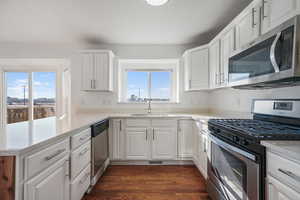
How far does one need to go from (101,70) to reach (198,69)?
1709 millimetres

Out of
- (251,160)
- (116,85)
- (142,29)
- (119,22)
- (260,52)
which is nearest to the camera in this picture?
(251,160)

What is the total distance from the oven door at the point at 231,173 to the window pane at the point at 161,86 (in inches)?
72.4

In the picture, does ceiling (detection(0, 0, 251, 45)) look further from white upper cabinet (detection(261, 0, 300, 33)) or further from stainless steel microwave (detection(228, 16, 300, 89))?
stainless steel microwave (detection(228, 16, 300, 89))

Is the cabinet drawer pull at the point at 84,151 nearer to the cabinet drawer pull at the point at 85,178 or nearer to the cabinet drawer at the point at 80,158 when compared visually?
the cabinet drawer at the point at 80,158

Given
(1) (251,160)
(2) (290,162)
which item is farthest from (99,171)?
(2) (290,162)

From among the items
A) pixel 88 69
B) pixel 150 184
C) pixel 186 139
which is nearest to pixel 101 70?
pixel 88 69

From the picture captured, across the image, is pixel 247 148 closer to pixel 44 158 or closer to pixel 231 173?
pixel 231 173

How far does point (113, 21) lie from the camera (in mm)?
2457

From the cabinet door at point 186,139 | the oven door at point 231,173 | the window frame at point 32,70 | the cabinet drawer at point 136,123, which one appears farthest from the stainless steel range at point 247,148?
the window frame at point 32,70

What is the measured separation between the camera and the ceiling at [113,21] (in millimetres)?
2086

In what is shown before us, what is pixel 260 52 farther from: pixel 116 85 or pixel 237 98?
pixel 116 85

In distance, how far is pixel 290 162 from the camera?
83 cm

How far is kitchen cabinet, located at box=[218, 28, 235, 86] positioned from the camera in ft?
6.63

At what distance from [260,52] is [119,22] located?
194 centimetres
